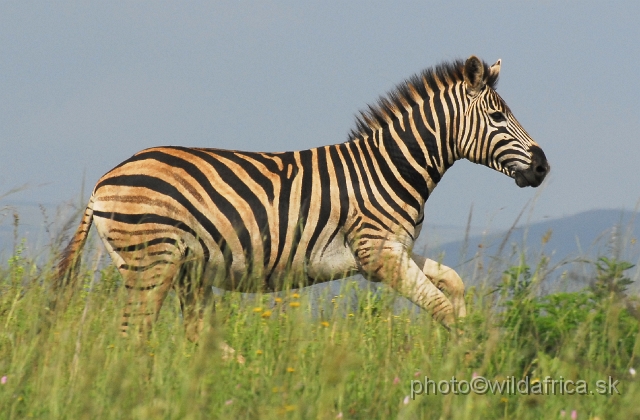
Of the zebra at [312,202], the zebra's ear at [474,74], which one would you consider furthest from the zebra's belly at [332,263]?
the zebra's ear at [474,74]

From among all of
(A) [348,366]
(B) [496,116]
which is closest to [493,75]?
(B) [496,116]

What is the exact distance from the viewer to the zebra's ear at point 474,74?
7.11 m

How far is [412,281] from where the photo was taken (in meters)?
6.44

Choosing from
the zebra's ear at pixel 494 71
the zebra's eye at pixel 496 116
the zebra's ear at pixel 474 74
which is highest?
the zebra's ear at pixel 494 71

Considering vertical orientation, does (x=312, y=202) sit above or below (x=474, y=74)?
below

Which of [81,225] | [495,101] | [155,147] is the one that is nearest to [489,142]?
[495,101]

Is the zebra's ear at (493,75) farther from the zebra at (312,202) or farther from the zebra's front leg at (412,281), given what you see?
the zebra's front leg at (412,281)

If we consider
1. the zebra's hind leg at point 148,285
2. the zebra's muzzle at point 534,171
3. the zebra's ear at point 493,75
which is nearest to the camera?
the zebra's hind leg at point 148,285

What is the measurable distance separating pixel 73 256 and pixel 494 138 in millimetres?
3552

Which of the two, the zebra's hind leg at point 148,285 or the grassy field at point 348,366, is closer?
the grassy field at point 348,366

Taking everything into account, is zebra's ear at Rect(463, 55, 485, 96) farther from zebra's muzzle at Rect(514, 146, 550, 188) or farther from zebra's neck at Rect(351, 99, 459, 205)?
zebra's muzzle at Rect(514, 146, 550, 188)

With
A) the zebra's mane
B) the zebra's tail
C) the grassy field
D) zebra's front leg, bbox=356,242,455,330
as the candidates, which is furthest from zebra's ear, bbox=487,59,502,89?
the zebra's tail

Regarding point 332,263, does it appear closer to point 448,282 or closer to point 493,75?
point 448,282

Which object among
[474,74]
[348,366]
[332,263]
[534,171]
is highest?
[474,74]
